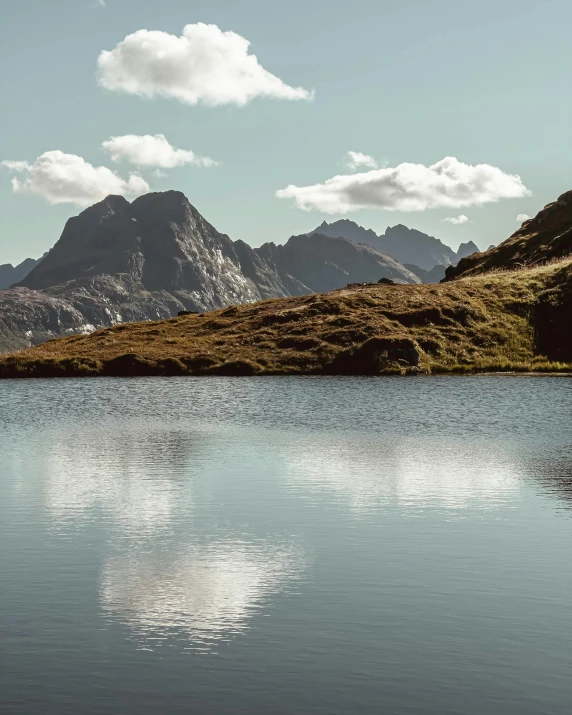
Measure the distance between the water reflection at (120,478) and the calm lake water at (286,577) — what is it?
16 cm

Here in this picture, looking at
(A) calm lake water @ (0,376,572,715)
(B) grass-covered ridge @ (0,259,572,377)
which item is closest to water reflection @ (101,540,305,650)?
(A) calm lake water @ (0,376,572,715)

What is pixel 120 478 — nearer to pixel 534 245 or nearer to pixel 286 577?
pixel 286 577

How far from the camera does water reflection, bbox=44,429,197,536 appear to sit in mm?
26438

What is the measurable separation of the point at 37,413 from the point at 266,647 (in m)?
52.9

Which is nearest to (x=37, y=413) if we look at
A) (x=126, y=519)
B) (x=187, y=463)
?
(x=187, y=463)

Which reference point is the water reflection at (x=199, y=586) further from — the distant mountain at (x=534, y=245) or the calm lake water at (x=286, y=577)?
the distant mountain at (x=534, y=245)

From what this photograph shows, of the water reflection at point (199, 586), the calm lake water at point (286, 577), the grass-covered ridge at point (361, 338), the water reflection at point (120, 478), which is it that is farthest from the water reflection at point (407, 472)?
the grass-covered ridge at point (361, 338)

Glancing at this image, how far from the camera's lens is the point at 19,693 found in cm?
1291

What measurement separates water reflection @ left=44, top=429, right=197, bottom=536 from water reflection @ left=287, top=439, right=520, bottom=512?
5229 mm

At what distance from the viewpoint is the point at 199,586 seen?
1858 centimetres

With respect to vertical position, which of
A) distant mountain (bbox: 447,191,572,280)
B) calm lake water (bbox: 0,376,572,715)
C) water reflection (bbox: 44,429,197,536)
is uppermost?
distant mountain (bbox: 447,191,572,280)

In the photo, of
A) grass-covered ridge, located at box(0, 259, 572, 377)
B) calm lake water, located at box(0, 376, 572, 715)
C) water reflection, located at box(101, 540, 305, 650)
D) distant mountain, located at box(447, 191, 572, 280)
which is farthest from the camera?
distant mountain, located at box(447, 191, 572, 280)

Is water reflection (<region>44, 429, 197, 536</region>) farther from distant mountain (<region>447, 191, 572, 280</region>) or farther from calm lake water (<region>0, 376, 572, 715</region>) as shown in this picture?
distant mountain (<region>447, 191, 572, 280</region>)

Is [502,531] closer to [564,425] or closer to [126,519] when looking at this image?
[126,519]
